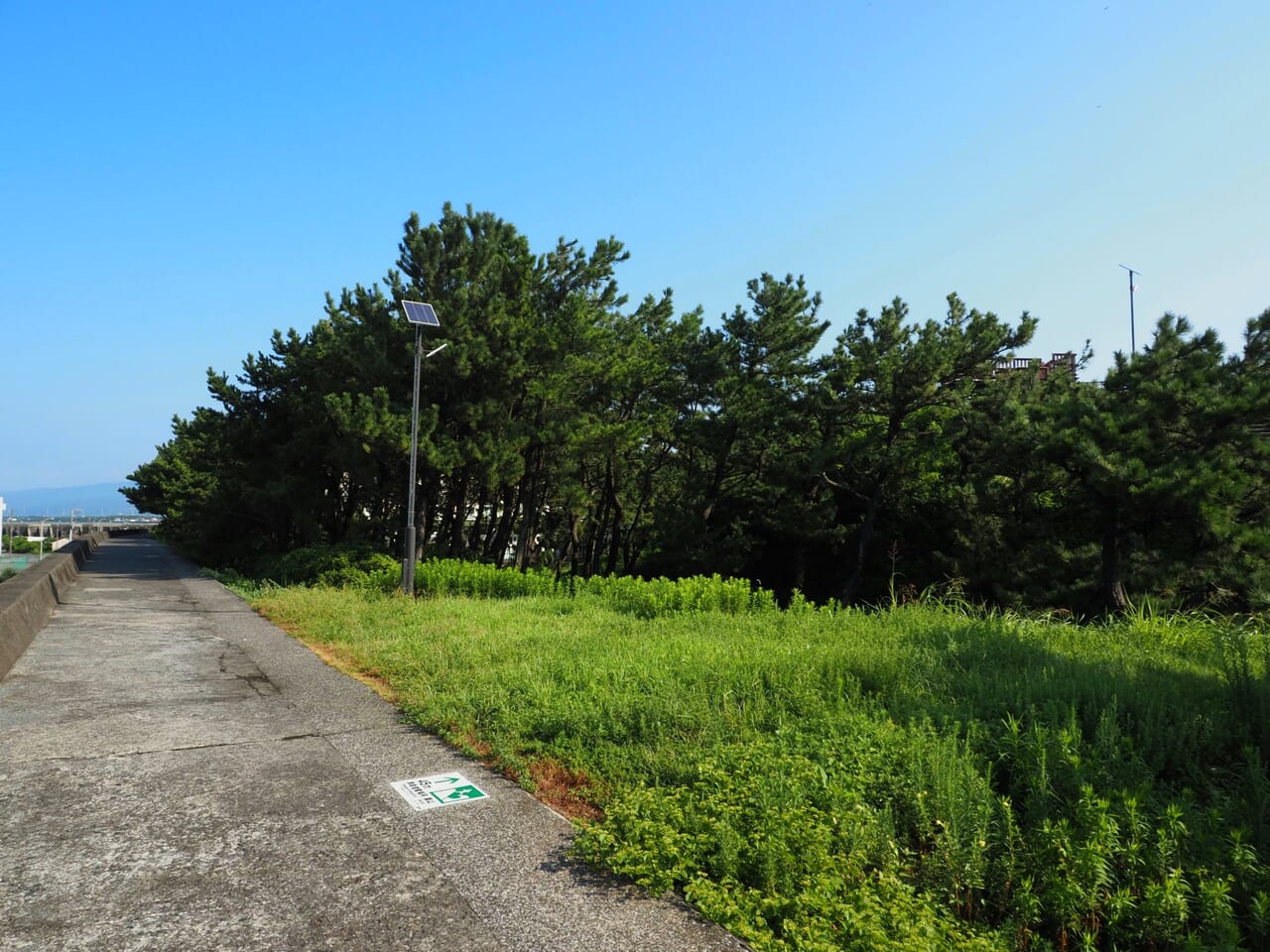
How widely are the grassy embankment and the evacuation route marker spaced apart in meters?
0.32

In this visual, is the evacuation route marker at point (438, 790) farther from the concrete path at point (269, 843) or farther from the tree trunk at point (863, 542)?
the tree trunk at point (863, 542)

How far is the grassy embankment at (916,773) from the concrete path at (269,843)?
32 cm

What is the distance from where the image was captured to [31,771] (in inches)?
185

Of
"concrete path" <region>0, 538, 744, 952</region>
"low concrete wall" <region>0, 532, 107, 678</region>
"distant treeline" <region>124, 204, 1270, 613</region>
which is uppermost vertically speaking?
"distant treeline" <region>124, 204, 1270, 613</region>

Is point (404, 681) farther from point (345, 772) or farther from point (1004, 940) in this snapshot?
point (1004, 940)

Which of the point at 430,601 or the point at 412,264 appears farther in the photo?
the point at 412,264

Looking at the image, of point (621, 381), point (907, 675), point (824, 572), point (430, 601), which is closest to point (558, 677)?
point (907, 675)

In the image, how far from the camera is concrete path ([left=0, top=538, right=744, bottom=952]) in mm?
2977

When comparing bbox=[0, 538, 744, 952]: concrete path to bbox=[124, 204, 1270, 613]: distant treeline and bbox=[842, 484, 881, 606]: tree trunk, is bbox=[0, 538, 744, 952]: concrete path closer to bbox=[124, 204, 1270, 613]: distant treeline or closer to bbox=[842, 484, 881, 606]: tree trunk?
bbox=[124, 204, 1270, 613]: distant treeline

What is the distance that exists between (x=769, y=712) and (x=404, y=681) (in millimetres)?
3624

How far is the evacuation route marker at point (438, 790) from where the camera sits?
Result: 427 cm

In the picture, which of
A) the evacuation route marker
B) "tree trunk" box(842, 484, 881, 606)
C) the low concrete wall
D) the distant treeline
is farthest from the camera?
"tree trunk" box(842, 484, 881, 606)

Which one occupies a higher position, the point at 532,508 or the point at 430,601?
the point at 532,508

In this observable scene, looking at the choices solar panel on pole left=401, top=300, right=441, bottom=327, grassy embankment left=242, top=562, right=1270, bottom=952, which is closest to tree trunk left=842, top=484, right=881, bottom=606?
solar panel on pole left=401, top=300, right=441, bottom=327
